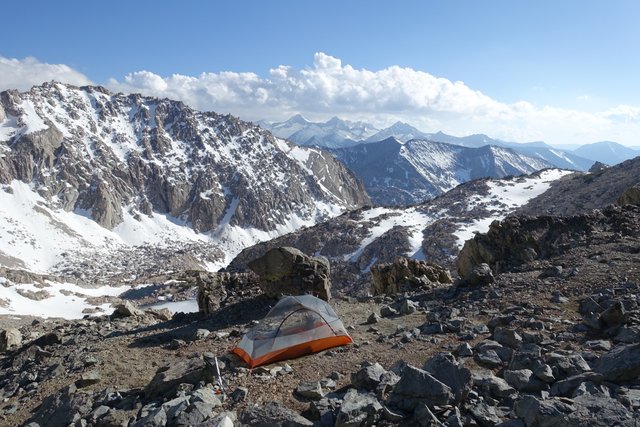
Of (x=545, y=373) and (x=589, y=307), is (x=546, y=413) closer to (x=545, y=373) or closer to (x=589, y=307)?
(x=545, y=373)

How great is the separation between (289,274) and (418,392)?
1287 centimetres

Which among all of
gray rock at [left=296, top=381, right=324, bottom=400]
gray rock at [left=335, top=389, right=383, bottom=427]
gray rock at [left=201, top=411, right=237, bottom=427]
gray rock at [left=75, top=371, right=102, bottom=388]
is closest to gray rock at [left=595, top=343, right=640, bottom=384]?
gray rock at [left=335, top=389, right=383, bottom=427]

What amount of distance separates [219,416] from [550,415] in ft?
20.4

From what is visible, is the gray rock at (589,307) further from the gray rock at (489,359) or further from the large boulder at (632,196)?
the large boulder at (632,196)

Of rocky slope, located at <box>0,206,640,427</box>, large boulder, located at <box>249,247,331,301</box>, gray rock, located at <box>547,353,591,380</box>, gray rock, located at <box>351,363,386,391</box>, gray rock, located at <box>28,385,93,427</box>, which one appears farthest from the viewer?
large boulder, located at <box>249,247,331,301</box>

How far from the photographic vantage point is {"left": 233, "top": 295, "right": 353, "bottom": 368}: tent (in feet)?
43.6

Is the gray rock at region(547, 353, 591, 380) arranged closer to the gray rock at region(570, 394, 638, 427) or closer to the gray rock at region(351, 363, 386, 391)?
the gray rock at region(570, 394, 638, 427)

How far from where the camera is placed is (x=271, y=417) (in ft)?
28.9

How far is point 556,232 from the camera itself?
2748 cm

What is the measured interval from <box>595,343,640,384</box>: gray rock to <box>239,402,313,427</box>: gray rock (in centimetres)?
598

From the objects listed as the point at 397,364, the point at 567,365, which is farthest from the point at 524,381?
the point at 397,364

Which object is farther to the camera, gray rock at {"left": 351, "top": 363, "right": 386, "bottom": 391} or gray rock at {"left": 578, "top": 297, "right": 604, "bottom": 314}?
gray rock at {"left": 578, "top": 297, "right": 604, "bottom": 314}

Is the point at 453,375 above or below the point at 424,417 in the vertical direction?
above

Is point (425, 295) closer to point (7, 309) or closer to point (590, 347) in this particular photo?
point (590, 347)
